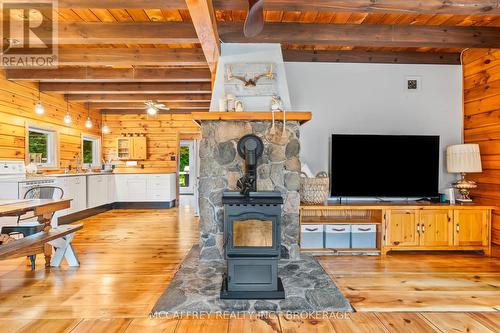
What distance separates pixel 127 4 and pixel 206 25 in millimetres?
788

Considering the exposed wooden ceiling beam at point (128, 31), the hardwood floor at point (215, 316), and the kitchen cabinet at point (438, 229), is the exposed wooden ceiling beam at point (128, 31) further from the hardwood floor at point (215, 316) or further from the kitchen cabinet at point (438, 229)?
the kitchen cabinet at point (438, 229)

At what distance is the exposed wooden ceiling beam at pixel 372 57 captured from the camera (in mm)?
4074

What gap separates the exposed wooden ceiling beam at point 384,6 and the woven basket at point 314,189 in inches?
72.0

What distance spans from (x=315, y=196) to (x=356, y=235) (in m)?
0.69

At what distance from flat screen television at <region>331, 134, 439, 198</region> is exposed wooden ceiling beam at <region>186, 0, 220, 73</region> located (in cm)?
180

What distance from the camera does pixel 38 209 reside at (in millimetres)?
2764

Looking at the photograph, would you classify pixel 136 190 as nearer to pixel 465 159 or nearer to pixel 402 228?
pixel 402 228

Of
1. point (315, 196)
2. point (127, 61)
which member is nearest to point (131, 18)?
point (127, 61)

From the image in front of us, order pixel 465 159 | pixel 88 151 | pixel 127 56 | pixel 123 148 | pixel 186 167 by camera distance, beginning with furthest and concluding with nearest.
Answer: pixel 186 167, pixel 123 148, pixel 88 151, pixel 127 56, pixel 465 159

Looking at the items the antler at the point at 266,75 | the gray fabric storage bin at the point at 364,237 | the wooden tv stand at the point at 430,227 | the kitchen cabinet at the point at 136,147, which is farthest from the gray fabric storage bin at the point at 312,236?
the kitchen cabinet at the point at 136,147

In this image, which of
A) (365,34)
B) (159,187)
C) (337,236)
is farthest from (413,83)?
(159,187)

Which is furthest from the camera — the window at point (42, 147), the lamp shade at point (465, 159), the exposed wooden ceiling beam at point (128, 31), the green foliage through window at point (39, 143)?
the green foliage through window at point (39, 143)

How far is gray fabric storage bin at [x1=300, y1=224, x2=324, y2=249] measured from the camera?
3557mm

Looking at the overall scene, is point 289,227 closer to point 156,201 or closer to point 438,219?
point 438,219
